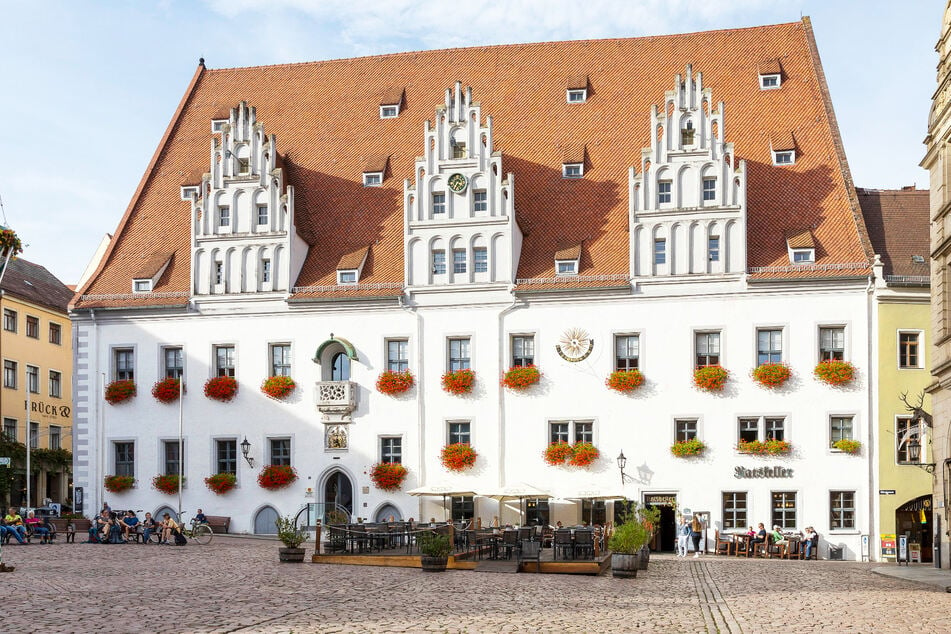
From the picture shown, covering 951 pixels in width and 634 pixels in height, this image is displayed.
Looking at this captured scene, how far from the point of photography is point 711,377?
4338 cm

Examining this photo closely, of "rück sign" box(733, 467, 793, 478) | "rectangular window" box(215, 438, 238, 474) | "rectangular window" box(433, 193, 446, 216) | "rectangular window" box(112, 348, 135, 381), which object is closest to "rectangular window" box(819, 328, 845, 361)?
"rück sign" box(733, 467, 793, 478)

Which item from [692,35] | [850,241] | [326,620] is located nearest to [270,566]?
[326,620]

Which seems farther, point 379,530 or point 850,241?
point 850,241

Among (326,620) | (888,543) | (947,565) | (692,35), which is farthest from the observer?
(692,35)

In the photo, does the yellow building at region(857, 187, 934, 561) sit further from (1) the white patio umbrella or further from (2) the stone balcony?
(2) the stone balcony

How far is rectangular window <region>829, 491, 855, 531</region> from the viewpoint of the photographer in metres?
42.4

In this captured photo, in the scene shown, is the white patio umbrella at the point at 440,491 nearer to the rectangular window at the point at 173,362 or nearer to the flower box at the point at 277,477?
the flower box at the point at 277,477

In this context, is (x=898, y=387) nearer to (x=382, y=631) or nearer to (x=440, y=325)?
(x=440, y=325)

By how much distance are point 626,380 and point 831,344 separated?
22.3 feet

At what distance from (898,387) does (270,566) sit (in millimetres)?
22090

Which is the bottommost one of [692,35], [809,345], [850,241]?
[809,345]

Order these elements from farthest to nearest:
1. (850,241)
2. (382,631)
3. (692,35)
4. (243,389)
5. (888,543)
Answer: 1. (692,35)
2. (243,389)
3. (850,241)
4. (888,543)
5. (382,631)

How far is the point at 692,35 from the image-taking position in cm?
5272

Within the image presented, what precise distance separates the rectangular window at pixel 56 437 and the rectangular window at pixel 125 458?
60.6 feet
